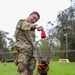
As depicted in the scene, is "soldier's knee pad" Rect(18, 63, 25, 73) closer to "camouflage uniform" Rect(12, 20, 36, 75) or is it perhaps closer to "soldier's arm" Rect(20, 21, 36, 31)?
"camouflage uniform" Rect(12, 20, 36, 75)

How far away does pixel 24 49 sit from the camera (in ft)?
21.1

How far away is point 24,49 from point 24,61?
24cm

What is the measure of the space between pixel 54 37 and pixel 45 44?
459 inches

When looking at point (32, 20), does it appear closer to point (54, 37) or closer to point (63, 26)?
point (63, 26)

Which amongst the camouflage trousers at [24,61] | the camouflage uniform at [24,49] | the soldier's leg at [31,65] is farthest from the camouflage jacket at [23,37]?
the soldier's leg at [31,65]

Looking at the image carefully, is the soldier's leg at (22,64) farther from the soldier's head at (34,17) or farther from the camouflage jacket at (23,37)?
the soldier's head at (34,17)

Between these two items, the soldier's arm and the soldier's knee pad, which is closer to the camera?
the soldier's arm

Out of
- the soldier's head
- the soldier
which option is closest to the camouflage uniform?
the soldier

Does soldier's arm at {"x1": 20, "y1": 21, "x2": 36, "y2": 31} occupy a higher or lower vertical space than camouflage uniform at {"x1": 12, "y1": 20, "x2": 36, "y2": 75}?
higher

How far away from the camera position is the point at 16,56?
6520 millimetres

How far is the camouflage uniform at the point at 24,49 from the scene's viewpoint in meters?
6.38

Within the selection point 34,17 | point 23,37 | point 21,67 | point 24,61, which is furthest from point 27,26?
point 21,67

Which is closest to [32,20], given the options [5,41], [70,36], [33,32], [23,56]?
[33,32]

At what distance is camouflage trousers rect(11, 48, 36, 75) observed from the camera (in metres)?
6.35
